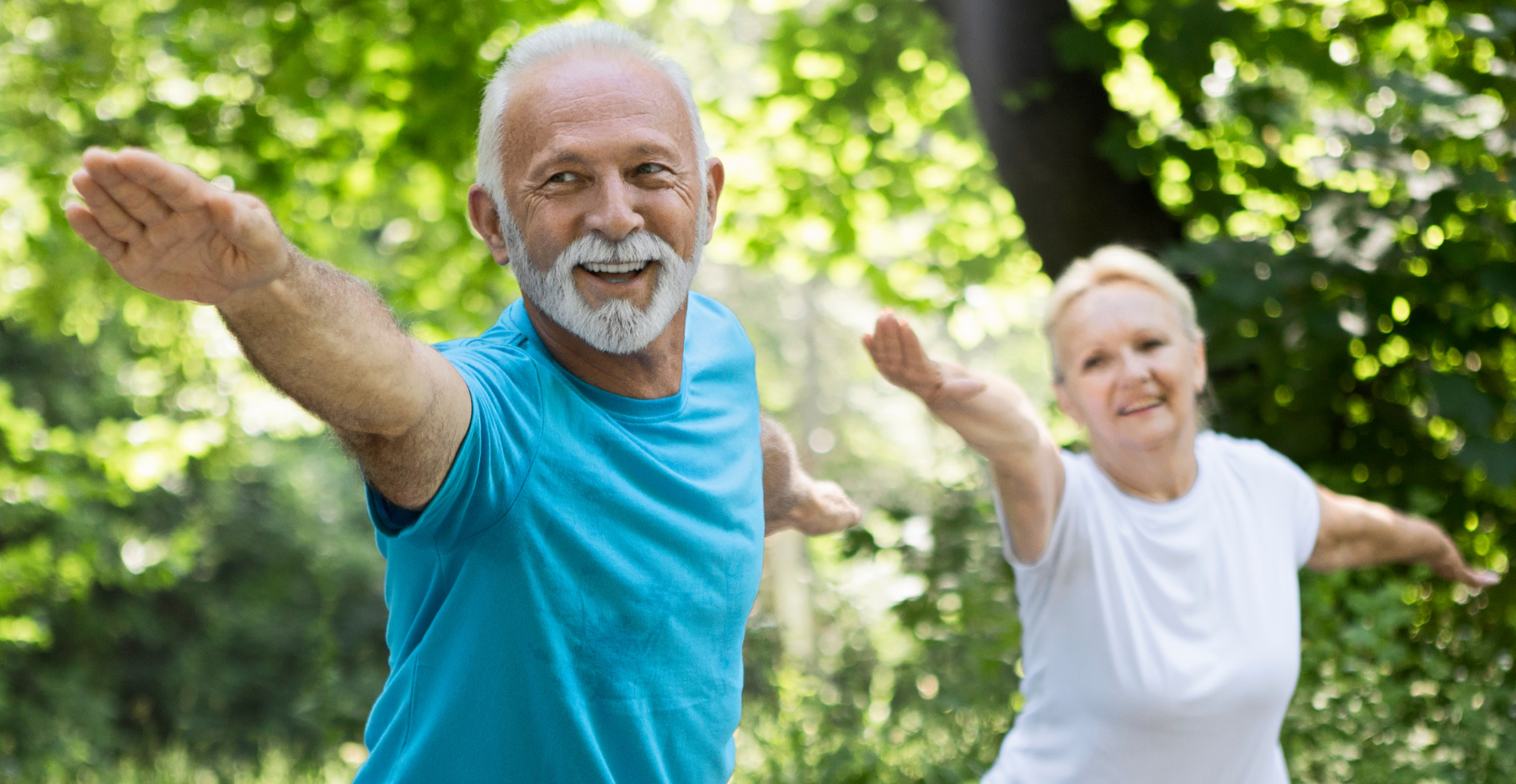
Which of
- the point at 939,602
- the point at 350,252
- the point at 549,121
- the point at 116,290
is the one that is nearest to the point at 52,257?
the point at 116,290

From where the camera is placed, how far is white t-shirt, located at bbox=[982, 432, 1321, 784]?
2.41 meters

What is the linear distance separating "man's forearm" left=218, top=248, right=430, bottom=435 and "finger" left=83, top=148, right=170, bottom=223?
11 cm

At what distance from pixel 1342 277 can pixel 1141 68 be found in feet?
10.8

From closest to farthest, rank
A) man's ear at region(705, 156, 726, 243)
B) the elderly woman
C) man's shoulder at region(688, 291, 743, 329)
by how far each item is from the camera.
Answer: man's ear at region(705, 156, 726, 243)
man's shoulder at region(688, 291, 743, 329)
the elderly woman

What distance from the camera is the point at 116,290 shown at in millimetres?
6871

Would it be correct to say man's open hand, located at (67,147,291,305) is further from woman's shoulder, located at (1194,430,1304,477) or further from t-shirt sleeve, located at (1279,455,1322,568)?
t-shirt sleeve, located at (1279,455,1322,568)

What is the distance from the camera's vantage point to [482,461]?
1401 mm

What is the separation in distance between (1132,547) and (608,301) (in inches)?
57.7

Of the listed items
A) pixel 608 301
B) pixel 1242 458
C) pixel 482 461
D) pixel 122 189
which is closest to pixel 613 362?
pixel 608 301

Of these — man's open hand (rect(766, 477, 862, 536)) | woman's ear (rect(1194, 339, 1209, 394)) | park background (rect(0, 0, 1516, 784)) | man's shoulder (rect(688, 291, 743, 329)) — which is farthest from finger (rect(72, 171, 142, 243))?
park background (rect(0, 0, 1516, 784))

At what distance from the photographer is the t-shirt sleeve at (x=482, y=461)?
1.36 metres

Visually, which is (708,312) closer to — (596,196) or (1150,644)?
(596,196)

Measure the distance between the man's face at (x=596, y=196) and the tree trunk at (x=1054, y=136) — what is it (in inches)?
159

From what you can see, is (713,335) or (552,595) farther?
(713,335)
